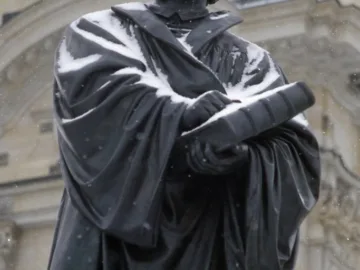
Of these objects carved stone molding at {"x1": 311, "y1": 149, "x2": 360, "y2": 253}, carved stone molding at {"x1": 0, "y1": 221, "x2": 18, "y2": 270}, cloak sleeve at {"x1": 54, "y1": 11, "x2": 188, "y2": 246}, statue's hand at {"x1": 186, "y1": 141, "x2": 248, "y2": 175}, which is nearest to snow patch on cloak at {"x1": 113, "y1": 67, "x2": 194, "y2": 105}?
cloak sleeve at {"x1": 54, "y1": 11, "x2": 188, "y2": 246}

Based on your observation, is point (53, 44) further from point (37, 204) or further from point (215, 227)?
point (215, 227)

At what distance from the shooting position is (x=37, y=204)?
1083cm

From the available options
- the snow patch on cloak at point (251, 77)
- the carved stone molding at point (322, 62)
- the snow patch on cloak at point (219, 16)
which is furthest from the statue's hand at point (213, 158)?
the carved stone molding at point (322, 62)

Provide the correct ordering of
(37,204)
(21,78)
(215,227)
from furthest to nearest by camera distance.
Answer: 1. (21,78)
2. (37,204)
3. (215,227)

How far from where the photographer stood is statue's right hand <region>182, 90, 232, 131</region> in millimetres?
2311

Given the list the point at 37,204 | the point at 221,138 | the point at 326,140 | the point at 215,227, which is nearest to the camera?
the point at 221,138

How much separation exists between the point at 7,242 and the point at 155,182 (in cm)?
872

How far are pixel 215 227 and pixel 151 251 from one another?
0.14 metres

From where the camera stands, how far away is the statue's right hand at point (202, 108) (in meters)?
2.31

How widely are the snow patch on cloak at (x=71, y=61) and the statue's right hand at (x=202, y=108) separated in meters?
0.26

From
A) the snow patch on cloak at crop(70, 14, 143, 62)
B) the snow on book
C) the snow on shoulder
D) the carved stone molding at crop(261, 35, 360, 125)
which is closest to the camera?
the snow on book

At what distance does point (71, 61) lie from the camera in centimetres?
251

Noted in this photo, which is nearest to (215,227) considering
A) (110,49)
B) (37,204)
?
(110,49)

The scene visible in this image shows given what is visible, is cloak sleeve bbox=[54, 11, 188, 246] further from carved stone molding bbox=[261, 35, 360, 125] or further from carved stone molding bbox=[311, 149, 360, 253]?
carved stone molding bbox=[261, 35, 360, 125]
